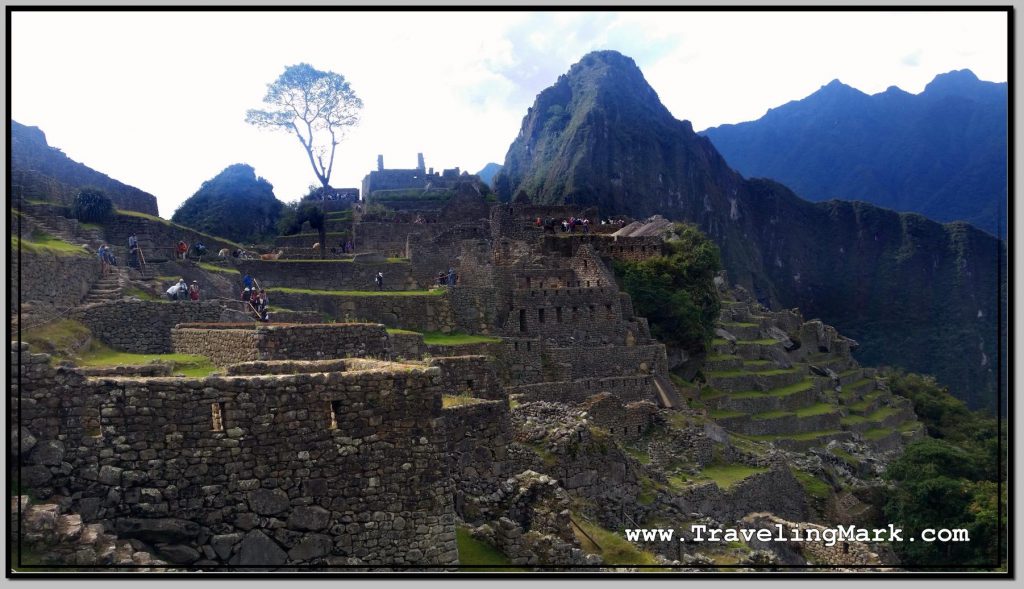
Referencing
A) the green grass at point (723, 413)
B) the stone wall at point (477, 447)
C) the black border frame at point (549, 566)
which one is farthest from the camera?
the green grass at point (723, 413)

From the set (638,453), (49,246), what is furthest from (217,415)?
(638,453)

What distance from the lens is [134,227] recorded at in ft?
81.7

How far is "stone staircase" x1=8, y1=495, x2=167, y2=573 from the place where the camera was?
7.61 meters

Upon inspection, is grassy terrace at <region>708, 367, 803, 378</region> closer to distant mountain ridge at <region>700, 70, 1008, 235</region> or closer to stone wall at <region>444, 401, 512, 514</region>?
distant mountain ridge at <region>700, 70, 1008, 235</region>

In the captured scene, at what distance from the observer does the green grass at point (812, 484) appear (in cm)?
2544

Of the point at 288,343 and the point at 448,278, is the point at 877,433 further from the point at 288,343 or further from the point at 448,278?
the point at 288,343

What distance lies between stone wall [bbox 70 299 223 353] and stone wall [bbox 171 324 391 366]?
2.93ft

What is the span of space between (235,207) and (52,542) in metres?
40.5

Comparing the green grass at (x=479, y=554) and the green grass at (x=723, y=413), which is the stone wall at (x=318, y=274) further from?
the green grass at (x=479, y=554)

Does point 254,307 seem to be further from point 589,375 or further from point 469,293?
point 589,375

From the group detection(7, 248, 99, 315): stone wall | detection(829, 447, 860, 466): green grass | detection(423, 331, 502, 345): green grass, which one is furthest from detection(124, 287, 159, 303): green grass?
detection(829, 447, 860, 466): green grass

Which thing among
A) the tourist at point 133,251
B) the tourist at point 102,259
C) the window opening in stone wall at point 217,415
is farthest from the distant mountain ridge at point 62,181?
the window opening in stone wall at point 217,415

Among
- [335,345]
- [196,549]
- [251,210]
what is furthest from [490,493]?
[251,210]

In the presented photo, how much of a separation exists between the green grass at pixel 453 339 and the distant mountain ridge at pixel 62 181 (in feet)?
33.9
